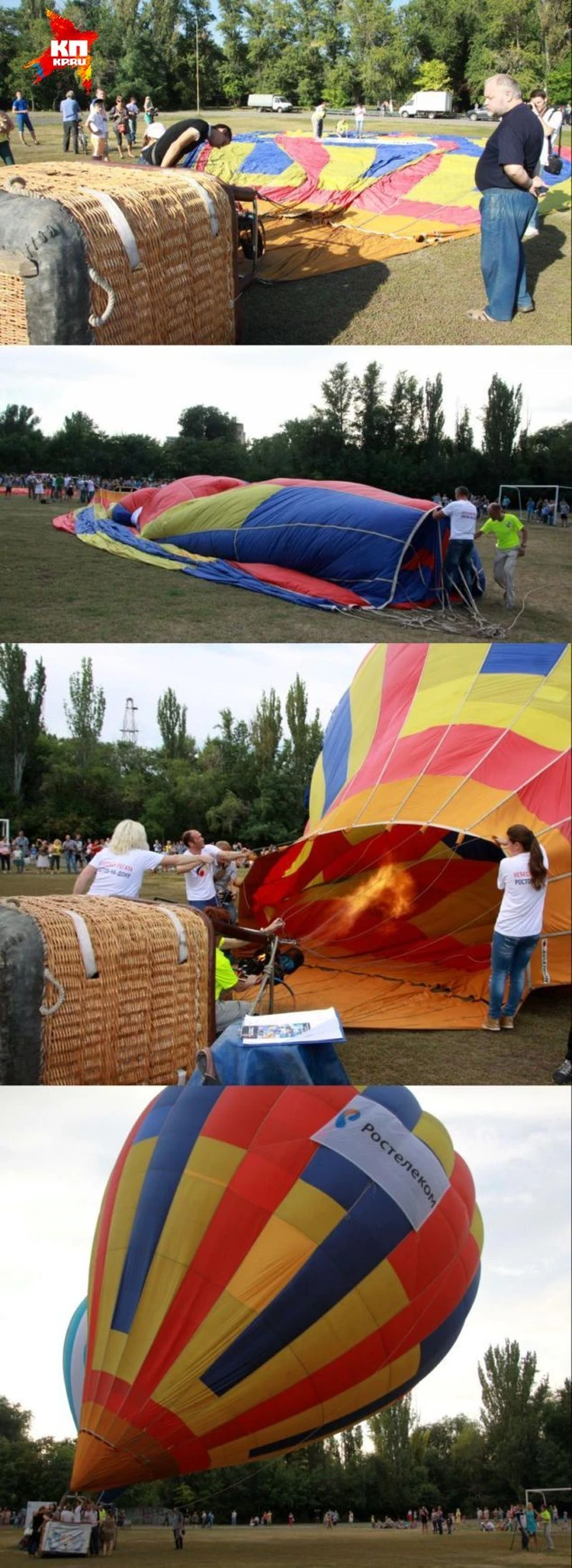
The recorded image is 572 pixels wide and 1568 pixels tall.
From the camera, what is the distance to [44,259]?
3.36m

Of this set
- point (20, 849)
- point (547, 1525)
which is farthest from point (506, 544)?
point (547, 1525)

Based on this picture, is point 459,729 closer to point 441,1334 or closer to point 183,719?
point 183,719

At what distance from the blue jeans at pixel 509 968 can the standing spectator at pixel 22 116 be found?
8.03 feet

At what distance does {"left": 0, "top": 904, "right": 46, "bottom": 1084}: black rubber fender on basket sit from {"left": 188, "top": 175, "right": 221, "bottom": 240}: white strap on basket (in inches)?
78.3

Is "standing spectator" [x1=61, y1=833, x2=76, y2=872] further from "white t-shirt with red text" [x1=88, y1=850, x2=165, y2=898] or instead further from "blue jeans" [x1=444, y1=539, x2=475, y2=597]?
"blue jeans" [x1=444, y1=539, x2=475, y2=597]

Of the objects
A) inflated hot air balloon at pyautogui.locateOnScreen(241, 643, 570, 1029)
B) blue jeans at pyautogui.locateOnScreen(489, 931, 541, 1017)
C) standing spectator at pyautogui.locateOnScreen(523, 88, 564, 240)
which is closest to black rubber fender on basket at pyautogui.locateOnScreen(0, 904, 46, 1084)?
inflated hot air balloon at pyautogui.locateOnScreen(241, 643, 570, 1029)

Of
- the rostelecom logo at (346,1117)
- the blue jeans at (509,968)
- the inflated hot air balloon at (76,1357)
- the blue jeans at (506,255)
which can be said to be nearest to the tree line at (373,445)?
the blue jeans at (506,255)

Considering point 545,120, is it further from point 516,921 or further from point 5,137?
point 516,921

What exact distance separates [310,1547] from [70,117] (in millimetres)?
3822

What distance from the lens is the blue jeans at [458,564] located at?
12.0ft

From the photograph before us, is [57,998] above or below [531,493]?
below

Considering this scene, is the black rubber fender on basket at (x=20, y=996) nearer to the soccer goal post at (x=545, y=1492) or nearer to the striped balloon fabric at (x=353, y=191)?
the soccer goal post at (x=545, y=1492)

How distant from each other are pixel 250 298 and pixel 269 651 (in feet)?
4.01

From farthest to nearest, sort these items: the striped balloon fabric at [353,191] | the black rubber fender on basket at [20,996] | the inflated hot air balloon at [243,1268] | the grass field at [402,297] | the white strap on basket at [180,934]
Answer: the striped balloon fabric at [353,191], the grass field at [402,297], the inflated hot air balloon at [243,1268], the white strap on basket at [180,934], the black rubber fender on basket at [20,996]
